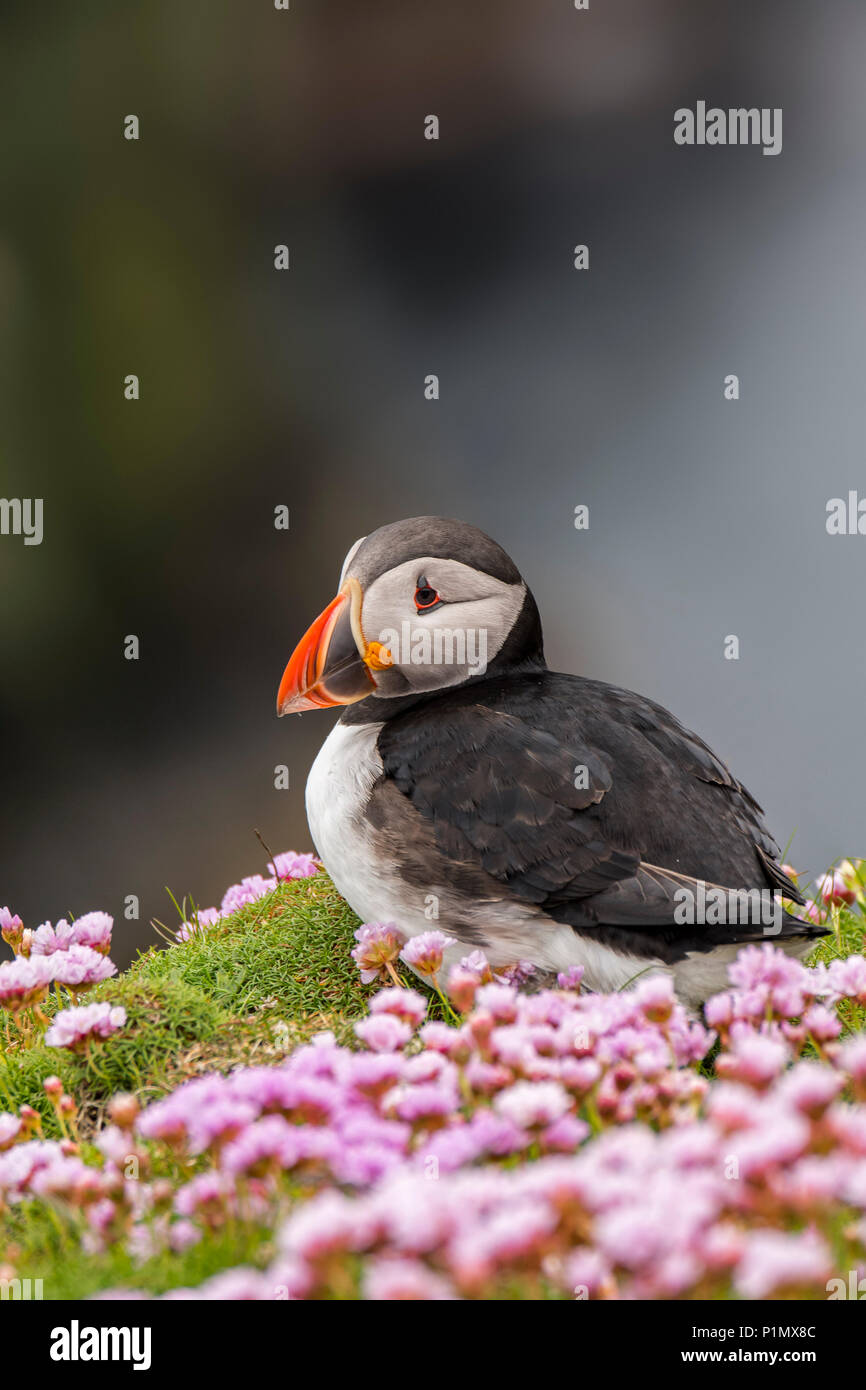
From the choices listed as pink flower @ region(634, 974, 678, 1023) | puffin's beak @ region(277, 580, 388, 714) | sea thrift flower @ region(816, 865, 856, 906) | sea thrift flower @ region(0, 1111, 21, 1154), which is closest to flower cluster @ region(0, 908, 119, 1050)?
sea thrift flower @ region(0, 1111, 21, 1154)

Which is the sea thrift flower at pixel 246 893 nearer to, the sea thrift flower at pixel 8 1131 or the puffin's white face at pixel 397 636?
the puffin's white face at pixel 397 636

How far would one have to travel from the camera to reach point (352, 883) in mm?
2967

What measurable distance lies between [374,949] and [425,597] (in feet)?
2.97

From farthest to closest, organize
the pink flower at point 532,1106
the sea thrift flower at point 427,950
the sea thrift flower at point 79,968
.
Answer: the sea thrift flower at point 79,968 < the sea thrift flower at point 427,950 < the pink flower at point 532,1106

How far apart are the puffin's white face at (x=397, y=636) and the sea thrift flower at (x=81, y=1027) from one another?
1.08 m

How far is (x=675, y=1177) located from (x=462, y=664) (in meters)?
2.12

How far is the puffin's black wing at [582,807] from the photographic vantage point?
262 cm

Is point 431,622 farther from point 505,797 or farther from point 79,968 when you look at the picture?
point 79,968

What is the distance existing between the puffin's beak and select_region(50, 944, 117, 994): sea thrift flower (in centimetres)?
82

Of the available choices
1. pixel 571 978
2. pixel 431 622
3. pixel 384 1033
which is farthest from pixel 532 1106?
pixel 431 622

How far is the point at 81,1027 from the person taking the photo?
2225mm

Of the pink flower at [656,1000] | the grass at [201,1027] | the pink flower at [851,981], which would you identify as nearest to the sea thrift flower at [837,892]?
the grass at [201,1027]

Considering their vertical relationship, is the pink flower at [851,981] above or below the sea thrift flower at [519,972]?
above
